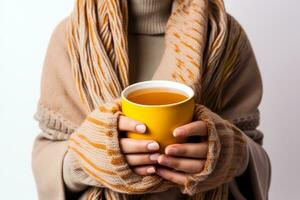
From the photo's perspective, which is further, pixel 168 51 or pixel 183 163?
pixel 168 51

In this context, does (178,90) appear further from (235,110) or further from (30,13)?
(30,13)

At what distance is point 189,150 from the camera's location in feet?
2.05

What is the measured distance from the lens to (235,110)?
2.95 ft

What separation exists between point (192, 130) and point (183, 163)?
42 millimetres

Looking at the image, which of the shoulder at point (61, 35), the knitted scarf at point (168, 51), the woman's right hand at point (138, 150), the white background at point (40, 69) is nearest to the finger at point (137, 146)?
the woman's right hand at point (138, 150)

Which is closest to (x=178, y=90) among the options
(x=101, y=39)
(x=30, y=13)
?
(x=101, y=39)

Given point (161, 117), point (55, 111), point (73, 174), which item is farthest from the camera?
Result: point (55, 111)

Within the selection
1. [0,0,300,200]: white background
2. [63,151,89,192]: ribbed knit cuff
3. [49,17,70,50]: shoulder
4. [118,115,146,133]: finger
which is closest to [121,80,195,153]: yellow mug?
[118,115,146,133]: finger

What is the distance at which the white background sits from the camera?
4.22ft

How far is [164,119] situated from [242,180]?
1.11 ft

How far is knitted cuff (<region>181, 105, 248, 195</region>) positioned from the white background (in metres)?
0.59

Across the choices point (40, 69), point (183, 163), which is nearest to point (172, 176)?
point (183, 163)

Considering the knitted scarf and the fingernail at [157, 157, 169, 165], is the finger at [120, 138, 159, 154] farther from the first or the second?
the knitted scarf

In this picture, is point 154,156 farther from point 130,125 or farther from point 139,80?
point 139,80
